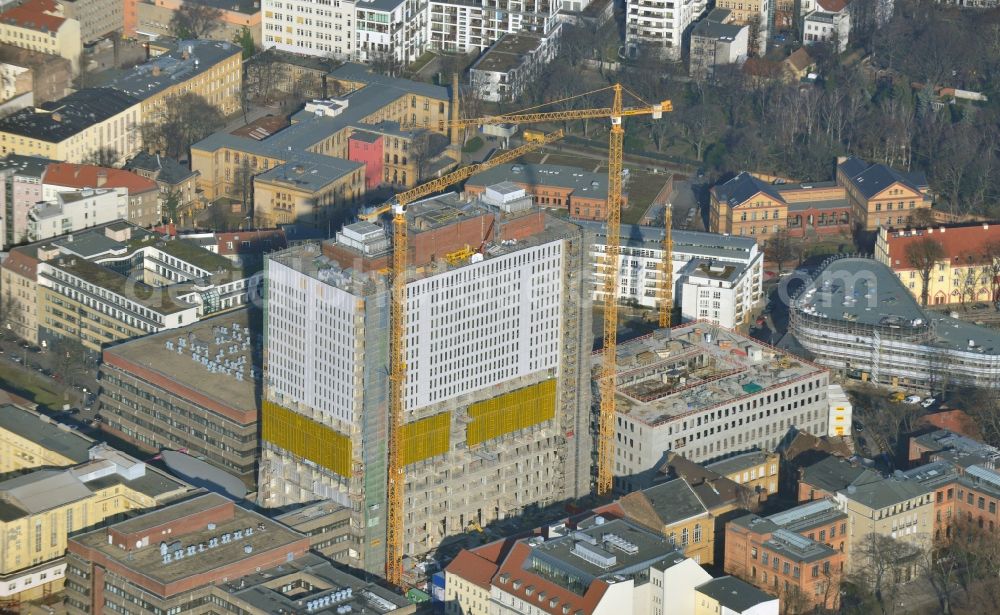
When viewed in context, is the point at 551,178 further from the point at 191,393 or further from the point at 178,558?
the point at 178,558

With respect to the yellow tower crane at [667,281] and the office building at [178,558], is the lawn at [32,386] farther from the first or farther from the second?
the yellow tower crane at [667,281]

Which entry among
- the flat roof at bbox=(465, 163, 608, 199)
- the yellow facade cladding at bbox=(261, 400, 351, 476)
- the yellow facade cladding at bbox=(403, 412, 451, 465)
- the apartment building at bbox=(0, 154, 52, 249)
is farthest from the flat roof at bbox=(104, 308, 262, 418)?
the flat roof at bbox=(465, 163, 608, 199)

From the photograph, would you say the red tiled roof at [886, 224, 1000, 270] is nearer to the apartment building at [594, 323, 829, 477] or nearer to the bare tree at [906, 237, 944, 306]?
the bare tree at [906, 237, 944, 306]

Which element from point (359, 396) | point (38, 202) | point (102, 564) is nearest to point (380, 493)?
point (359, 396)

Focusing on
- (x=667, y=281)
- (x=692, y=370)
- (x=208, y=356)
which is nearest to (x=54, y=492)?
(x=208, y=356)

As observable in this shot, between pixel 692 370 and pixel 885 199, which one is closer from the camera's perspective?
pixel 692 370

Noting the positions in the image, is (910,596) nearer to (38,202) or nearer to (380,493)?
(380,493)
